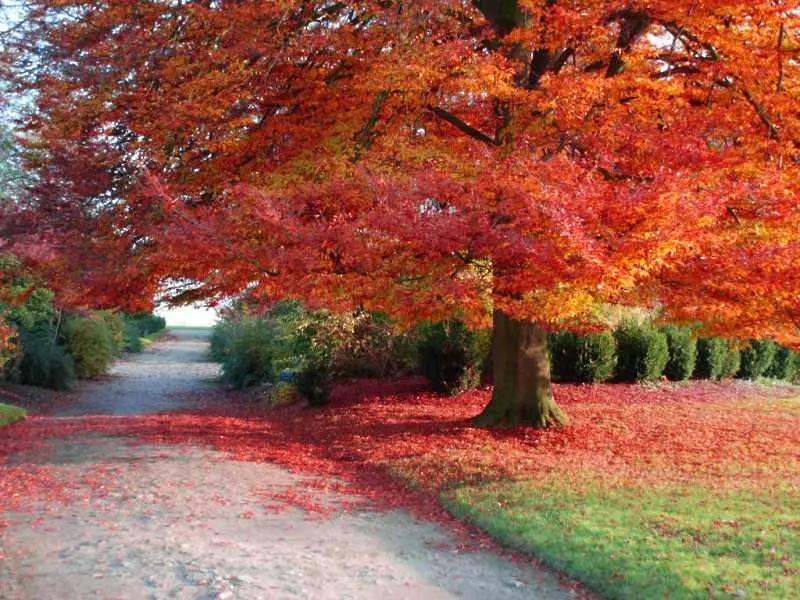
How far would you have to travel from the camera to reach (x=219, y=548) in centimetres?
684

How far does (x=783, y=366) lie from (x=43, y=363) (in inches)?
798

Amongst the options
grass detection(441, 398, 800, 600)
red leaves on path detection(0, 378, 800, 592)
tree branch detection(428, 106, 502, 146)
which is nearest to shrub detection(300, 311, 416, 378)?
red leaves on path detection(0, 378, 800, 592)

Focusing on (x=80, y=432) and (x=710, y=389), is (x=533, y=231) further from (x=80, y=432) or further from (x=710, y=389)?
(x=710, y=389)

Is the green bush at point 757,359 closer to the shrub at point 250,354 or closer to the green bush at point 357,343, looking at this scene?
the green bush at point 357,343

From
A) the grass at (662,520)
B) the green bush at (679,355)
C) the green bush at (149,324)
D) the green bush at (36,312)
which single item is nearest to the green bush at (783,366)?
the green bush at (679,355)

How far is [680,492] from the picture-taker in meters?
9.14

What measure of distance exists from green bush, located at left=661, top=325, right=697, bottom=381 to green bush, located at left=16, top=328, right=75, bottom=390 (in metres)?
16.2

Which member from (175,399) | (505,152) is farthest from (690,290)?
(175,399)

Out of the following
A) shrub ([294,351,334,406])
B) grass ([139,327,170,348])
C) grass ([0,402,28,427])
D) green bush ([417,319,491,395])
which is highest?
green bush ([417,319,491,395])

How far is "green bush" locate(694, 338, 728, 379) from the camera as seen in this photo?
67.8 ft

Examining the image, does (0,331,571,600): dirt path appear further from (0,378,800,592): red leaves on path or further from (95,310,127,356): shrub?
(95,310,127,356): shrub

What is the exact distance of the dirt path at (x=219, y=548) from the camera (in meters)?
5.96

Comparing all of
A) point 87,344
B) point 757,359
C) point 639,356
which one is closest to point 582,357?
point 639,356

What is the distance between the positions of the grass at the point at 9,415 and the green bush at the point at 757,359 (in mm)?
17484
